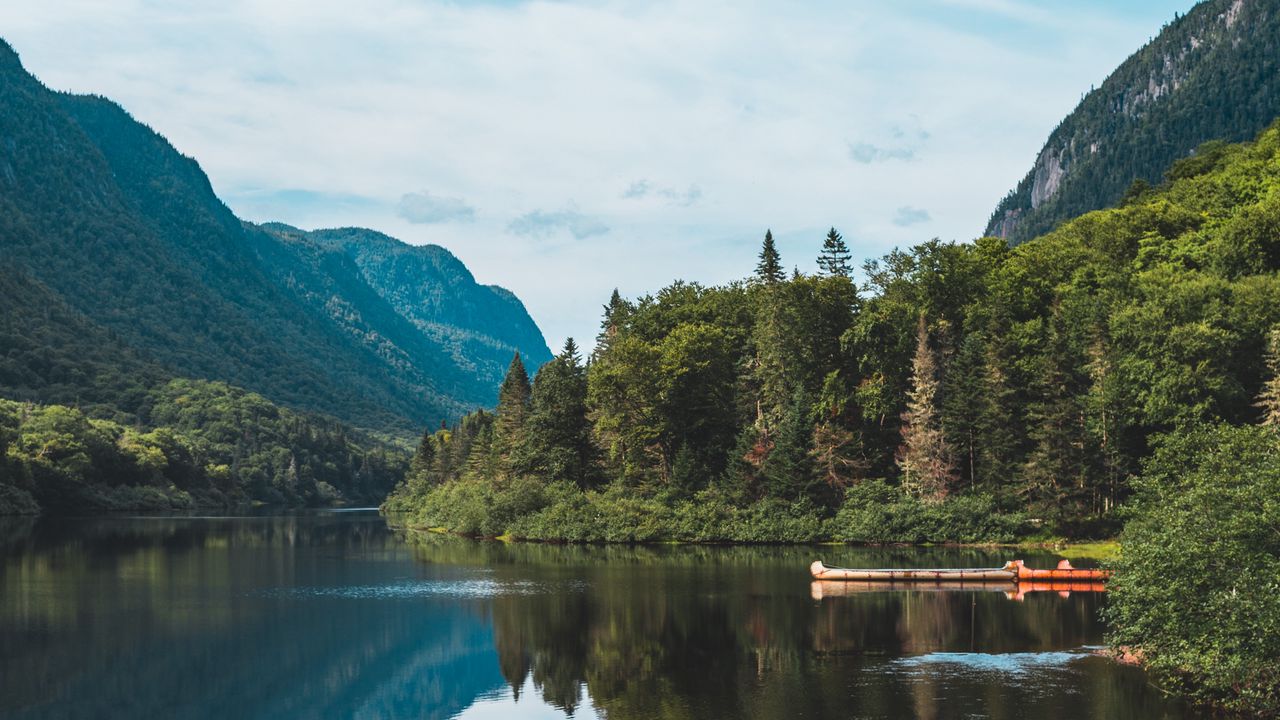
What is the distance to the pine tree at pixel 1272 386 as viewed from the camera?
2815 inches

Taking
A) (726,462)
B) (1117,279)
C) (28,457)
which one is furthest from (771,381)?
(28,457)

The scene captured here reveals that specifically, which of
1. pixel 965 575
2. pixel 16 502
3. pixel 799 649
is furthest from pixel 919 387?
pixel 16 502

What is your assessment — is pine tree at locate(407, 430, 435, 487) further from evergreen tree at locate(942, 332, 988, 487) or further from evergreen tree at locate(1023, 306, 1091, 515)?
evergreen tree at locate(1023, 306, 1091, 515)

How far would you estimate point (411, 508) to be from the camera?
161875 mm

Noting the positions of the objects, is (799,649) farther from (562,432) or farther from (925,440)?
(562,432)

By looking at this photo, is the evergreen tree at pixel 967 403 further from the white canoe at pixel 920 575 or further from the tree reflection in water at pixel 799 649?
the tree reflection in water at pixel 799 649

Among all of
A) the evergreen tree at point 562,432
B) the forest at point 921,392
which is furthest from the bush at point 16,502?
the evergreen tree at point 562,432

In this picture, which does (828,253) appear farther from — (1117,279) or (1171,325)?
(1171,325)

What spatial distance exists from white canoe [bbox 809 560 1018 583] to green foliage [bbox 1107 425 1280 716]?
25900 mm

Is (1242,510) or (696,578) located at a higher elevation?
(1242,510)

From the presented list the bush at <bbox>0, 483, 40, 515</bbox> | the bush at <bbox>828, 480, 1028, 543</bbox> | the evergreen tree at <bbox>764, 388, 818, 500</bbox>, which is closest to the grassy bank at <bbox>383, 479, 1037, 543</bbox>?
the bush at <bbox>828, 480, 1028, 543</bbox>

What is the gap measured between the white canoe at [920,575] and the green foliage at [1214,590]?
85.0ft

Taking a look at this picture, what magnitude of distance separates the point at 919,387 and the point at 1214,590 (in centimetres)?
6146

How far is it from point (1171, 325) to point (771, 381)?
3381cm
